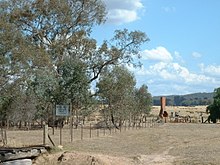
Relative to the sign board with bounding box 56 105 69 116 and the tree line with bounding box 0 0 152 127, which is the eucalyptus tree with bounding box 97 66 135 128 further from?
the sign board with bounding box 56 105 69 116

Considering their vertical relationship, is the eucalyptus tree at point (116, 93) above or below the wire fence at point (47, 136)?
above

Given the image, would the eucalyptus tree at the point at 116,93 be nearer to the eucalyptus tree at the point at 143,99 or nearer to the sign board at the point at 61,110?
the eucalyptus tree at the point at 143,99

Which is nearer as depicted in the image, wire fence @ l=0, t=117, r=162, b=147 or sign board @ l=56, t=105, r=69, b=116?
sign board @ l=56, t=105, r=69, b=116

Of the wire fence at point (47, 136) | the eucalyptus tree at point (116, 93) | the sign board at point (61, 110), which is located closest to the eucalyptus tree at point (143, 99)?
the wire fence at point (47, 136)

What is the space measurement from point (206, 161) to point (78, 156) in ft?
18.1

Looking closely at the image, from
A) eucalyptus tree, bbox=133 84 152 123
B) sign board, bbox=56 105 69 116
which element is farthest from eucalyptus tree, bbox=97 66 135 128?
sign board, bbox=56 105 69 116

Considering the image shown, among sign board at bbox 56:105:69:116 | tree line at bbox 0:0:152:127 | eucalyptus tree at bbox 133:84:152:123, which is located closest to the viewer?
sign board at bbox 56:105:69:116

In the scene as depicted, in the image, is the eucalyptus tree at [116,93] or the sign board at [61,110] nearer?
the sign board at [61,110]

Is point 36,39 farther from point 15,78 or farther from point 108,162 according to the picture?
point 108,162

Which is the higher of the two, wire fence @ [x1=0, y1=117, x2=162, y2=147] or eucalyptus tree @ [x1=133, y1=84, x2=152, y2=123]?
eucalyptus tree @ [x1=133, y1=84, x2=152, y2=123]

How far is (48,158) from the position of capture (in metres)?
20.3

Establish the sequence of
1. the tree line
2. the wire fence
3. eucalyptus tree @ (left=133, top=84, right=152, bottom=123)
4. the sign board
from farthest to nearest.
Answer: eucalyptus tree @ (left=133, top=84, right=152, bottom=123) < the tree line < the wire fence < the sign board

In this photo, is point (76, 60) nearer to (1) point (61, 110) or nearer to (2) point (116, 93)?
(2) point (116, 93)

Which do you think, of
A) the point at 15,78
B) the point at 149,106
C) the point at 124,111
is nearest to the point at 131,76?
the point at 124,111
